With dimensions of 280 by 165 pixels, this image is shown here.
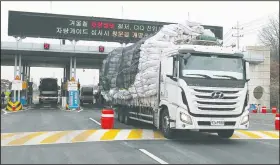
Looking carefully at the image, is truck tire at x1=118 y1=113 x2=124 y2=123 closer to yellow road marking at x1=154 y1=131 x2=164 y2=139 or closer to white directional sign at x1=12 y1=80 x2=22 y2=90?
yellow road marking at x1=154 y1=131 x2=164 y2=139

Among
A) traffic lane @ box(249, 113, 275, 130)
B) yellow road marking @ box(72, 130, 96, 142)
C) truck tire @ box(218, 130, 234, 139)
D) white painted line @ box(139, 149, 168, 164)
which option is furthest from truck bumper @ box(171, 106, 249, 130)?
traffic lane @ box(249, 113, 275, 130)

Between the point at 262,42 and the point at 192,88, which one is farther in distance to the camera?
the point at 262,42

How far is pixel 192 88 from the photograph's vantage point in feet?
35.3

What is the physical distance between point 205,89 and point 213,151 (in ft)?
6.39

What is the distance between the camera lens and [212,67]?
1120cm

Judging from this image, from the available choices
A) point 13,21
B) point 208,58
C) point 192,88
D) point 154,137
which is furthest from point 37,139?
point 13,21

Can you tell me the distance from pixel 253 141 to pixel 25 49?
25.7 meters

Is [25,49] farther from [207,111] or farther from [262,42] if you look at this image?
[262,42]

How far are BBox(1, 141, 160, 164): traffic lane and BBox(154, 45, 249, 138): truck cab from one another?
2050 mm

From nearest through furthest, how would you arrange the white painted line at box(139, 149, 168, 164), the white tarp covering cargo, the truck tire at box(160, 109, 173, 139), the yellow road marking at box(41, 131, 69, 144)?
the white painted line at box(139, 149, 168, 164)
the yellow road marking at box(41, 131, 69, 144)
the truck tire at box(160, 109, 173, 139)
the white tarp covering cargo

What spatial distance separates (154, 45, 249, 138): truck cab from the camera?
10.8 m

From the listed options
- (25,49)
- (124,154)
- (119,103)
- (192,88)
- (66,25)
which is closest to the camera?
(124,154)

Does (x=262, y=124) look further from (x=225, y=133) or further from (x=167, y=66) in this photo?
(x=167, y=66)

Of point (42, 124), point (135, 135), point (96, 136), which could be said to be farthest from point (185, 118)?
point (42, 124)
